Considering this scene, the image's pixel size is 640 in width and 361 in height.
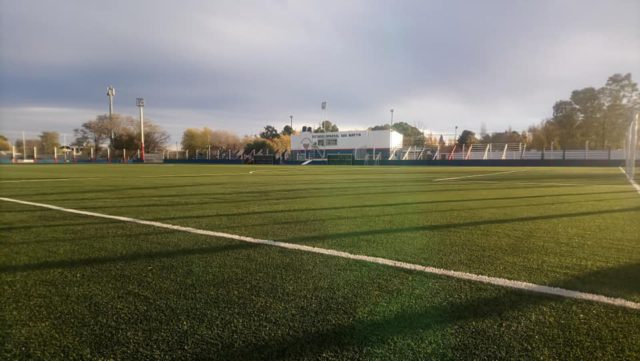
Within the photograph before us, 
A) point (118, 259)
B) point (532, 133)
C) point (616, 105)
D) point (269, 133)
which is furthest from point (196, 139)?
point (118, 259)

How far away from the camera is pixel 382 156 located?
53.2m

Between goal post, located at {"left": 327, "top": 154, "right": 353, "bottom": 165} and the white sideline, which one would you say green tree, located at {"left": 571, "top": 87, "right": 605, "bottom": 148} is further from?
the white sideline

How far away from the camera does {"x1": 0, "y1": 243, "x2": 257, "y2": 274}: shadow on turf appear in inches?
109

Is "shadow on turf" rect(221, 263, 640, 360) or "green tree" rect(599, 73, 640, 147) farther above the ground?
"green tree" rect(599, 73, 640, 147)

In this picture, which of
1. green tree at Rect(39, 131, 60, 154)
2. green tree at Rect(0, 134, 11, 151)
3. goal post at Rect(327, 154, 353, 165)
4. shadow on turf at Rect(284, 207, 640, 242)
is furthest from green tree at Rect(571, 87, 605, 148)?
green tree at Rect(0, 134, 11, 151)

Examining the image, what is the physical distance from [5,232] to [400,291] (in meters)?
4.78

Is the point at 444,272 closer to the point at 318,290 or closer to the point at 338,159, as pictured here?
the point at 318,290

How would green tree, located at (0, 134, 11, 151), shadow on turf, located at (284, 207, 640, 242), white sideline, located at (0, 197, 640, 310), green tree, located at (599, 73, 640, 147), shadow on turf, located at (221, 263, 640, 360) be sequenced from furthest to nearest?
1. green tree, located at (0, 134, 11, 151)
2. green tree, located at (599, 73, 640, 147)
3. shadow on turf, located at (284, 207, 640, 242)
4. white sideline, located at (0, 197, 640, 310)
5. shadow on turf, located at (221, 263, 640, 360)

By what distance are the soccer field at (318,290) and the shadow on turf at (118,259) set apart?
0.02 meters

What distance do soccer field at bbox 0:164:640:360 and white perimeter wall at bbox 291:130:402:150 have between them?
5009cm

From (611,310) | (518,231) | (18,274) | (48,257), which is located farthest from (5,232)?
(518,231)

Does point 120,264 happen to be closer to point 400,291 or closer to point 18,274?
point 18,274

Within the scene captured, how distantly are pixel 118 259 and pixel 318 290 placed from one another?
195 centimetres

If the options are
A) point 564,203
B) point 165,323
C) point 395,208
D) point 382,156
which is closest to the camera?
point 165,323
